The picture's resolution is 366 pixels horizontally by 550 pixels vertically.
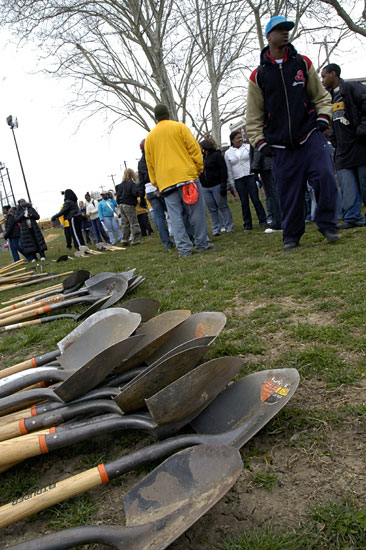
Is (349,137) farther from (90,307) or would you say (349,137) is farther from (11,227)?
(11,227)

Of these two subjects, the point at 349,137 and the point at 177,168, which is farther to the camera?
the point at 177,168

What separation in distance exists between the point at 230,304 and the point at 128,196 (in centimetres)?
762

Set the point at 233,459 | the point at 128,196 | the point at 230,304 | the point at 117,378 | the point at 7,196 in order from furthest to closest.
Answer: the point at 7,196 < the point at 128,196 < the point at 230,304 < the point at 117,378 < the point at 233,459

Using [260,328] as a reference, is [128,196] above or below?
above

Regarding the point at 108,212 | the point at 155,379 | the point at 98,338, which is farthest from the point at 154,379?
the point at 108,212

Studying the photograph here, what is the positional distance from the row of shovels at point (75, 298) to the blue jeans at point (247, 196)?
3.83 m

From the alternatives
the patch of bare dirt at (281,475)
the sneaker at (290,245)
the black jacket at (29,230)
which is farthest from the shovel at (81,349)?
the black jacket at (29,230)

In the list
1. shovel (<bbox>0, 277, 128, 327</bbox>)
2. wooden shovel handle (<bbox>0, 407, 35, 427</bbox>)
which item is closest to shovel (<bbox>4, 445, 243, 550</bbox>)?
wooden shovel handle (<bbox>0, 407, 35, 427</bbox>)

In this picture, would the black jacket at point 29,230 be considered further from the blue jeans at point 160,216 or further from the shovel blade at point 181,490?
the shovel blade at point 181,490

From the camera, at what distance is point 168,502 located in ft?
4.10

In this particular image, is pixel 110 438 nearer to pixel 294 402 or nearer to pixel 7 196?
pixel 294 402

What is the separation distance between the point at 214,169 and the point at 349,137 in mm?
2755

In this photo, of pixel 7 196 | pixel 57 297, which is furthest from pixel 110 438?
pixel 7 196

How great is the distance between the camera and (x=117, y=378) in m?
2.00
